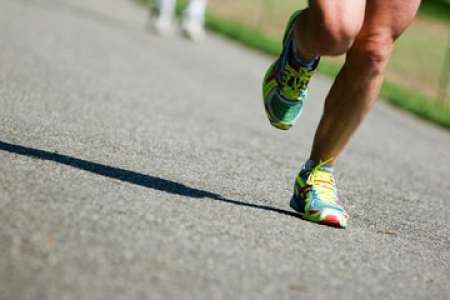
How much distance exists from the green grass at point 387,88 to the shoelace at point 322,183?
6.61m

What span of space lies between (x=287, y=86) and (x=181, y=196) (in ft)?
2.19

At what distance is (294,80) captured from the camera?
4.15m

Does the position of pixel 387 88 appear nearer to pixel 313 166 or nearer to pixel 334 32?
pixel 313 166

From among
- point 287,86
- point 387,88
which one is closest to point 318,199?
point 287,86

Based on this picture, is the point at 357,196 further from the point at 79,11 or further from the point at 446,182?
the point at 79,11

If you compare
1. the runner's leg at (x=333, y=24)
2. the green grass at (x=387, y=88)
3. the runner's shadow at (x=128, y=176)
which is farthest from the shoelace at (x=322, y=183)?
the green grass at (x=387, y=88)

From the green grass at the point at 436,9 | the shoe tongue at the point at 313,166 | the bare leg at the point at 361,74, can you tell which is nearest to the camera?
the bare leg at the point at 361,74

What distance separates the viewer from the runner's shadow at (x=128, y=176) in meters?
4.18

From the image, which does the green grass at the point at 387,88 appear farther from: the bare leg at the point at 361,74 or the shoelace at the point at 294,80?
the shoelace at the point at 294,80

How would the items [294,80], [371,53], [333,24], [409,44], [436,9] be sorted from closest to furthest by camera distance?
[333,24]
[371,53]
[294,80]
[409,44]
[436,9]

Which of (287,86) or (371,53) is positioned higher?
(371,53)

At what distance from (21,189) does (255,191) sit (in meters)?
1.38

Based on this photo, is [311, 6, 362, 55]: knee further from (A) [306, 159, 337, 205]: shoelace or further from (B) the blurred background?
(B) the blurred background

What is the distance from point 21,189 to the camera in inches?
142
